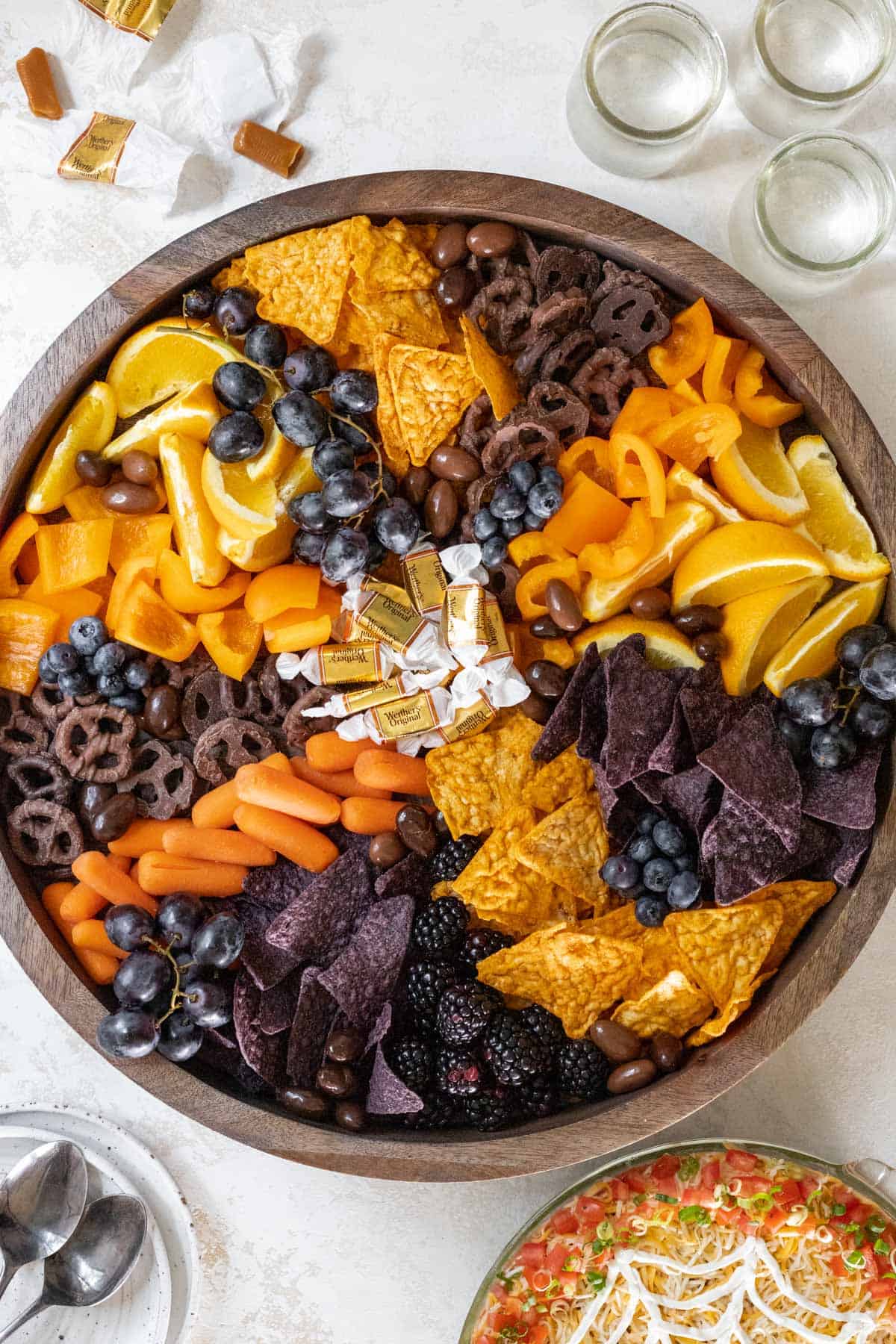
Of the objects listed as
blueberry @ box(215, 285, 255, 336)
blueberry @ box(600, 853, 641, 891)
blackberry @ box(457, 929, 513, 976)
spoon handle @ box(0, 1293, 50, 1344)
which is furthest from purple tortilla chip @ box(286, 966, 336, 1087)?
blueberry @ box(215, 285, 255, 336)

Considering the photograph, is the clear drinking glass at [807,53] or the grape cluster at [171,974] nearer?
the grape cluster at [171,974]

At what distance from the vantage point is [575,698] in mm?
1777

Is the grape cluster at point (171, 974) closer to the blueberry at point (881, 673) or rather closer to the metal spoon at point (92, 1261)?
the metal spoon at point (92, 1261)

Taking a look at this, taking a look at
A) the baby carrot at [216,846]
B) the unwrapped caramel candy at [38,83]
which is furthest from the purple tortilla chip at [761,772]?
the unwrapped caramel candy at [38,83]

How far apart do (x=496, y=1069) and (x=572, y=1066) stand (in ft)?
0.41

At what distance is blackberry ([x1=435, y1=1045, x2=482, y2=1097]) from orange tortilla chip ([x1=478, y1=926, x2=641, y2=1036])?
0.40ft

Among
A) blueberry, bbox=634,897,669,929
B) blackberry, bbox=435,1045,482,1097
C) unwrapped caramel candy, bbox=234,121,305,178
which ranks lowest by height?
blackberry, bbox=435,1045,482,1097

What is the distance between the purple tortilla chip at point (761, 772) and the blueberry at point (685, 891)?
0.15 metres

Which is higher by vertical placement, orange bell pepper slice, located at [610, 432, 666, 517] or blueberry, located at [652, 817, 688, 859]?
orange bell pepper slice, located at [610, 432, 666, 517]

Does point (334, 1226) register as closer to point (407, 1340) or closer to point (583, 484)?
point (407, 1340)

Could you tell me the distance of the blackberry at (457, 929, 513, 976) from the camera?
5.90ft

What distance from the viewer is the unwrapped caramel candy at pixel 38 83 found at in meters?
2.00

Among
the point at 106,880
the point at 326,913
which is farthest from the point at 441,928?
the point at 106,880

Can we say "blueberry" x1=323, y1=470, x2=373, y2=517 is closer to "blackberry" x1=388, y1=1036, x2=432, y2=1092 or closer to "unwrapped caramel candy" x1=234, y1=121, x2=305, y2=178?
"unwrapped caramel candy" x1=234, y1=121, x2=305, y2=178
